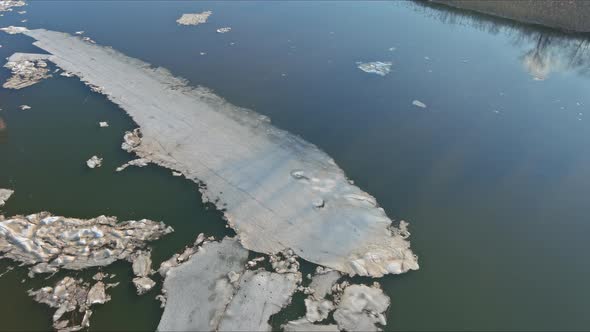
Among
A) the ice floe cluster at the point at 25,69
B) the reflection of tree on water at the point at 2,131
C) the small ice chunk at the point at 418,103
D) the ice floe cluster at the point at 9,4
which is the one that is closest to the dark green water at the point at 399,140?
the reflection of tree on water at the point at 2,131

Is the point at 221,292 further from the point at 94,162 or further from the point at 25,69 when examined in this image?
the point at 25,69

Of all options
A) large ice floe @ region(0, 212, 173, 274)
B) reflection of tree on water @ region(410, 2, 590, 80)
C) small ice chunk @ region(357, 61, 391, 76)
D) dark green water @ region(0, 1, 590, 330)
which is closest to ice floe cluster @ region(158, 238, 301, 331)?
dark green water @ region(0, 1, 590, 330)

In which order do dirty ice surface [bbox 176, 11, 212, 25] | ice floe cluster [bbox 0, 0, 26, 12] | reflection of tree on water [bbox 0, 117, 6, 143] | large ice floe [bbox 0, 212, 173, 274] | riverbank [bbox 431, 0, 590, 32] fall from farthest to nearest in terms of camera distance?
ice floe cluster [bbox 0, 0, 26, 12], dirty ice surface [bbox 176, 11, 212, 25], riverbank [bbox 431, 0, 590, 32], reflection of tree on water [bbox 0, 117, 6, 143], large ice floe [bbox 0, 212, 173, 274]

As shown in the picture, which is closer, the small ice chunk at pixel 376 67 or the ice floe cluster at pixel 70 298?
the ice floe cluster at pixel 70 298

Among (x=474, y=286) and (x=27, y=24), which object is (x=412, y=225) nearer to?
(x=474, y=286)

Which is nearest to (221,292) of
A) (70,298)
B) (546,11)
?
(70,298)

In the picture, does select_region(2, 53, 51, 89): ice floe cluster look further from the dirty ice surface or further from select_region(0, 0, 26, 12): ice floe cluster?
select_region(0, 0, 26, 12): ice floe cluster

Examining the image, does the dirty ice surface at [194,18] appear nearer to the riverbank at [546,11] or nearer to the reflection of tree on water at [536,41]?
→ the reflection of tree on water at [536,41]
